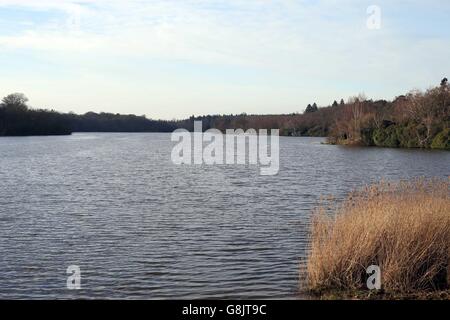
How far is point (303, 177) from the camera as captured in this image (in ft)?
124

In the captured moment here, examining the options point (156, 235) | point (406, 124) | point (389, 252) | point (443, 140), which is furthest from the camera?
point (406, 124)

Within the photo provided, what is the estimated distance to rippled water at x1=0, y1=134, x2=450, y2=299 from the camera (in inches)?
500

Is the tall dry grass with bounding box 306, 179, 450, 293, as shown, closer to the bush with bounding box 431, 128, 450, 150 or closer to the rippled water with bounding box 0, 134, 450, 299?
the rippled water with bounding box 0, 134, 450, 299

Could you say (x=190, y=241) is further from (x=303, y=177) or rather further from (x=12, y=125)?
(x=12, y=125)

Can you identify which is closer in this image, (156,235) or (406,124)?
(156,235)

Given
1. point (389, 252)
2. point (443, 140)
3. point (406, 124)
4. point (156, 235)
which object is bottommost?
point (156, 235)

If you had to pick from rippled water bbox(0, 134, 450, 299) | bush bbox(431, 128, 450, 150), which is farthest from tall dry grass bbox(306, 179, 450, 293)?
bush bbox(431, 128, 450, 150)

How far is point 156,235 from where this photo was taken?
18125 millimetres

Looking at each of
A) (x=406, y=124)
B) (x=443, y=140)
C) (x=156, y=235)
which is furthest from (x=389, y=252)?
(x=406, y=124)

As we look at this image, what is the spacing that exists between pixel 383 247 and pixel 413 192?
4012mm

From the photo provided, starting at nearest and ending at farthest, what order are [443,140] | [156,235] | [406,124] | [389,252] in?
[389,252] → [156,235] → [443,140] → [406,124]

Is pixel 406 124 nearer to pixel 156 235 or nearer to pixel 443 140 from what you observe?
pixel 443 140

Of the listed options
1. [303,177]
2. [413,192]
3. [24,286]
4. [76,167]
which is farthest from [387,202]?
[76,167]

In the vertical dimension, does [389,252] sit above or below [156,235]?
above
